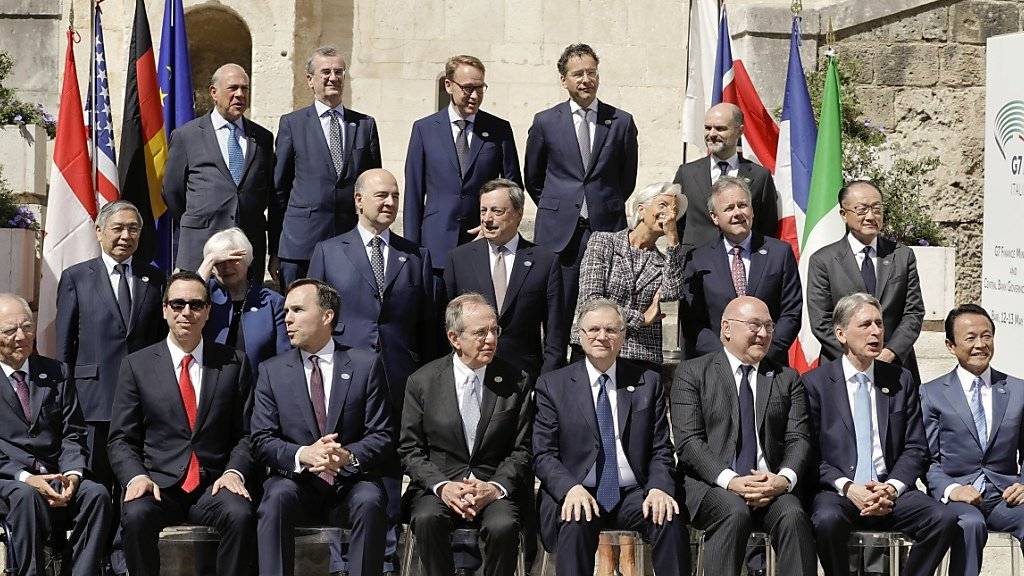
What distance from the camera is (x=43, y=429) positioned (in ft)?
21.7

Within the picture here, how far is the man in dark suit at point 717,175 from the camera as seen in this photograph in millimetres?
7824

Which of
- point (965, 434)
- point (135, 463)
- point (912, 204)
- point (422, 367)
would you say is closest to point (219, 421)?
point (135, 463)

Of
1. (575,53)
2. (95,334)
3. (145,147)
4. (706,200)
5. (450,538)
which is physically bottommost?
(450,538)

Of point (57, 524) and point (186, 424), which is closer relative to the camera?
point (57, 524)

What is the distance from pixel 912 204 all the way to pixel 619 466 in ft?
12.1

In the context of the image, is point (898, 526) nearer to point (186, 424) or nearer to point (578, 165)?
point (578, 165)

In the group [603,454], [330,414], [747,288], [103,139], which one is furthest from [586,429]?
[103,139]

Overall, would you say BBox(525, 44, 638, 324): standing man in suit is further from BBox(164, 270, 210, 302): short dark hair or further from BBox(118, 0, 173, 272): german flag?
BBox(118, 0, 173, 272): german flag

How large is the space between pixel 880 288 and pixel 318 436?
2732 millimetres

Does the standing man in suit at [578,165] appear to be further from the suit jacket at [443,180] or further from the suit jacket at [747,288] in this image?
the suit jacket at [747,288]

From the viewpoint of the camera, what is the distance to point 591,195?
7848 millimetres

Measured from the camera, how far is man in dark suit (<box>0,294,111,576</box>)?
249 inches

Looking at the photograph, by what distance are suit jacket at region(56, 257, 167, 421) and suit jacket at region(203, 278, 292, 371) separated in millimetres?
313

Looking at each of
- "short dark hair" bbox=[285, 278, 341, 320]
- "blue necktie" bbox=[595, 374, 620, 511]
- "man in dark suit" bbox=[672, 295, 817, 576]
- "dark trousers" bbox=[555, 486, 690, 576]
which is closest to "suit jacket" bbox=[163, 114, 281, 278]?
"short dark hair" bbox=[285, 278, 341, 320]
